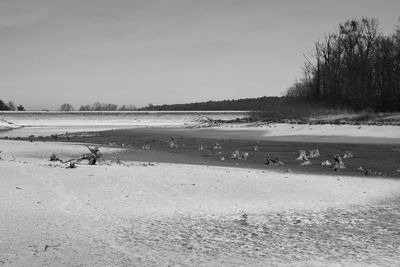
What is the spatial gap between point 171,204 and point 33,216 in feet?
8.10

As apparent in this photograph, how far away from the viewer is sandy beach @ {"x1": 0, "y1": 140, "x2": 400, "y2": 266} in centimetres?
612

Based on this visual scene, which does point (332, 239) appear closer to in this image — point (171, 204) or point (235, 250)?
point (235, 250)

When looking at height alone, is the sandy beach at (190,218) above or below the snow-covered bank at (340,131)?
below

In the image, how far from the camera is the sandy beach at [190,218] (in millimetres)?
6121

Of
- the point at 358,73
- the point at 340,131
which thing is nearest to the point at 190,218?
the point at 340,131

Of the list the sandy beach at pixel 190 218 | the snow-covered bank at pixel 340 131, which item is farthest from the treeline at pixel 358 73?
the sandy beach at pixel 190 218

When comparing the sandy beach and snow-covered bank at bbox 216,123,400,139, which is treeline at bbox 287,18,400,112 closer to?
snow-covered bank at bbox 216,123,400,139

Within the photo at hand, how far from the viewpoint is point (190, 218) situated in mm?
8156

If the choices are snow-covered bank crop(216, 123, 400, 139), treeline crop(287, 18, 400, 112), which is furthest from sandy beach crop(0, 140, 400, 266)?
treeline crop(287, 18, 400, 112)

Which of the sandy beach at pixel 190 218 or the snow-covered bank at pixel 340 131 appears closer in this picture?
the sandy beach at pixel 190 218

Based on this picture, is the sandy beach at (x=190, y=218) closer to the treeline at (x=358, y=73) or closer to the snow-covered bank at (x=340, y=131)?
the snow-covered bank at (x=340, y=131)

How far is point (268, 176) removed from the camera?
42.0ft

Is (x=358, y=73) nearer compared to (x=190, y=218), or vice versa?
(x=190, y=218)

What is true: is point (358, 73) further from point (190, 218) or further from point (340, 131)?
point (190, 218)
